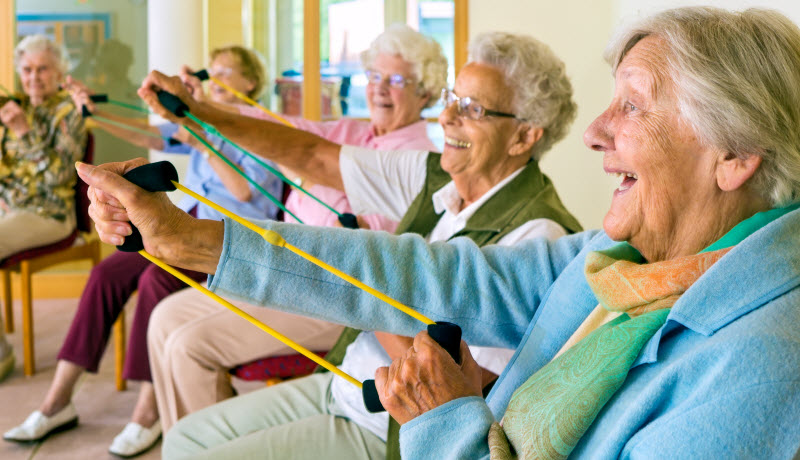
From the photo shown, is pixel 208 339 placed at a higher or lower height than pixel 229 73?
lower

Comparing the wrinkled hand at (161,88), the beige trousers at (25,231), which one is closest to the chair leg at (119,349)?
the beige trousers at (25,231)

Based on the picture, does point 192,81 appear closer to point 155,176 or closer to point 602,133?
point 155,176

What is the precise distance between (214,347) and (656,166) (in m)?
1.44

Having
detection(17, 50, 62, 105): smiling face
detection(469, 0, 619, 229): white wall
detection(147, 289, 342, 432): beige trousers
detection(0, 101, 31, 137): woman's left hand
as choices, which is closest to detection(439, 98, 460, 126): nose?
detection(147, 289, 342, 432): beige trousers

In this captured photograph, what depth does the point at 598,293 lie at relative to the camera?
1.06 m

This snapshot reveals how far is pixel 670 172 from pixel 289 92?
349 centimetres

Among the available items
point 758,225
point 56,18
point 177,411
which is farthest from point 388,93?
point 56,18

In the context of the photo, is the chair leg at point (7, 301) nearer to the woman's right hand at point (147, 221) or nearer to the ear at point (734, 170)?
the woman's right hand at point (147, 221)

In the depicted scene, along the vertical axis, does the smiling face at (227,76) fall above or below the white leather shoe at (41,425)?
above

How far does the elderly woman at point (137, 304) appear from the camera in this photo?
278 cm

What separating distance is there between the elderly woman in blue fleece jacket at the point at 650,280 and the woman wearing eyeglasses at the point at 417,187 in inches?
9.2

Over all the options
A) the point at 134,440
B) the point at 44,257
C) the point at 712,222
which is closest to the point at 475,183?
the point at 712,222

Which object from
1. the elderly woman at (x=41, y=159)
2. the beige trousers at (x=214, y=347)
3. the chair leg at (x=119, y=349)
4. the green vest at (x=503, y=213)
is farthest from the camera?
the elderly woman at (x=41, y=159)

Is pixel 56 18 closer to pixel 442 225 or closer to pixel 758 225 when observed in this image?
pixel 442 225
